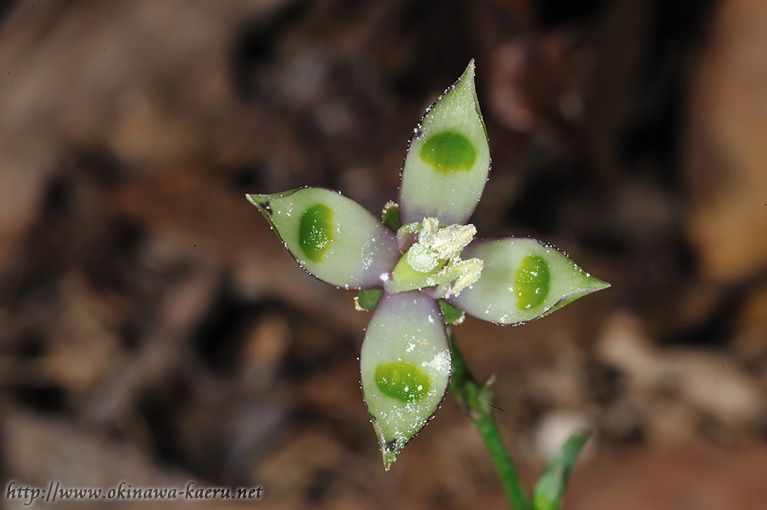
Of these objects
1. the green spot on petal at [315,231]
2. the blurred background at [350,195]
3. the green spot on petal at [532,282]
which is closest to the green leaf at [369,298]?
the green spot on petal at [315,231]

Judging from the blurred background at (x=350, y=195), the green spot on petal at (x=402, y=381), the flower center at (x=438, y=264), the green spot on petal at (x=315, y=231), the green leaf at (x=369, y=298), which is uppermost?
the green spot on petal at (x=315, y=231)

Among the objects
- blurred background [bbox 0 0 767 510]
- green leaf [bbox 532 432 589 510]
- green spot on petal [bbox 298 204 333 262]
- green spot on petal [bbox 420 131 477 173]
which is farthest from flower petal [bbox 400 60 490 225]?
blurred background [bbox 0 0 767 510]

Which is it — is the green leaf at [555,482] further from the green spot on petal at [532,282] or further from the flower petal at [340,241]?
the flower petal at [340,241]

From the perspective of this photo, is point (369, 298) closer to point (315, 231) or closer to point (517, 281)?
point (315, 231)

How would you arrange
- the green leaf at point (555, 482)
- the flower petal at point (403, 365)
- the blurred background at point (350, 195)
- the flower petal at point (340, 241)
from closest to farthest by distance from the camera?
the flower petal at point (403, 365) < the flower petal at point (340, 241) < the green leaf at point (555, 482) < the blurred background at point (350, 195)

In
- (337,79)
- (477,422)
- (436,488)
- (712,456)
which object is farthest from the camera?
(337,79)

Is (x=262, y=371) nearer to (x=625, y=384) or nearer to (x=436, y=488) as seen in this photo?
(x=436, y=488)

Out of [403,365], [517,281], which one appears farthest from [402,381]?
[517,281]

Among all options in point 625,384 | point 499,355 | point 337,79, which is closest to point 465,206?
point 499,355
